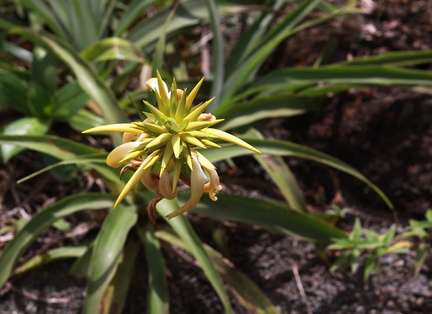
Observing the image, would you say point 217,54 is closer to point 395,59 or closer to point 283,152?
point 283,152

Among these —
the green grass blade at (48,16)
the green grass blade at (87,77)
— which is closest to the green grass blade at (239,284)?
the green grass blade at (87,77)

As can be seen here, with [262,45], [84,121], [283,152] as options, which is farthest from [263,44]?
[84,121]

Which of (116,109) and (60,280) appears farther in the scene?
(60,280)

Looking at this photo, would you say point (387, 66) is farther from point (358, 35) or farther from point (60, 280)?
point (60, 280)

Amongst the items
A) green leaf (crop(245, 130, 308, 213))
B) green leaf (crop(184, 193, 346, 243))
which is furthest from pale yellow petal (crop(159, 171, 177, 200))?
green leaf (crop(245, 130, 308, 213))

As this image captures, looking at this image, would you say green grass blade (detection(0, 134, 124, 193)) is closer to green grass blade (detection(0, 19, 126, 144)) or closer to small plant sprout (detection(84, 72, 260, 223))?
green grass blade (detection(0, 19, 126, 144))

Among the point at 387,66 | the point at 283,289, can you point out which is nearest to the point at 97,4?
the point at 387,66

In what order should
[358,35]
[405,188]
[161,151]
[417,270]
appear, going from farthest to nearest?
[358,35], [405,188], [417,270], [161,151]
